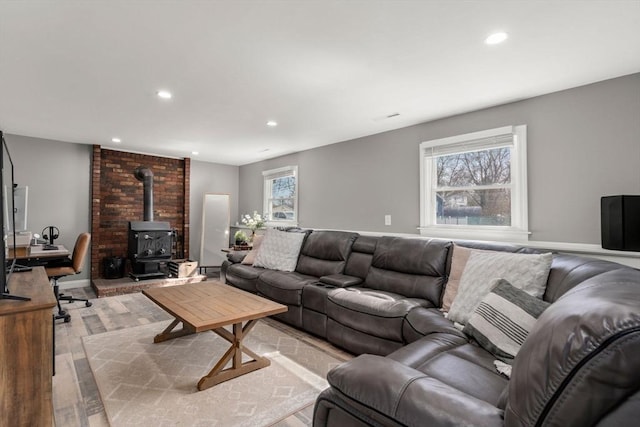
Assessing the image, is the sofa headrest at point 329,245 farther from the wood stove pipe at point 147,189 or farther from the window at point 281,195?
the wood stove pipe at point 147,189

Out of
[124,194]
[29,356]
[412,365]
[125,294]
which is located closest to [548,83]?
[412,365]

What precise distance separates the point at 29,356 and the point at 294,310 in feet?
7.10

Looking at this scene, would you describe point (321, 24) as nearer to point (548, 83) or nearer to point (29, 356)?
point (548, 83)


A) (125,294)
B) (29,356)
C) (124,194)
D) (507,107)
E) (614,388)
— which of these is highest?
(507,107)

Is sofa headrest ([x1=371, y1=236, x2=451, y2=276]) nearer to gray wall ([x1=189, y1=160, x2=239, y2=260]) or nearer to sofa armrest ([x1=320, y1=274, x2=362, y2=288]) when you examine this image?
sofa armrest ([x1=320, y1=274, x2=362, y2=288])

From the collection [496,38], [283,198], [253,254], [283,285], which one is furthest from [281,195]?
[496,38]

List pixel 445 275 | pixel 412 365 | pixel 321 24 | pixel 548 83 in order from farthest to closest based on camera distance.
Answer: pixel 445 275 → pixel 548 83 → pixel 321 24 → pixel 412 365

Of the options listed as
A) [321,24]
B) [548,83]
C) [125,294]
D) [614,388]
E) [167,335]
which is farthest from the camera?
[125,294]

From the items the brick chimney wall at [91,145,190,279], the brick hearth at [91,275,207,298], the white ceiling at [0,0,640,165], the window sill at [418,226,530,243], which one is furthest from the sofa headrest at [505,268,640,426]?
the brick chimney wall at [91,145,190,279]

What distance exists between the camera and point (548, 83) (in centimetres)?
249

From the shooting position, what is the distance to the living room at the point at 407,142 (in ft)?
7.26

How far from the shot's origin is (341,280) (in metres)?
3.18

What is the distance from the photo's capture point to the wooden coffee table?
85.8 inches

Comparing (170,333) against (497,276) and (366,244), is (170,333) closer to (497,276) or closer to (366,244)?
(366,244)
